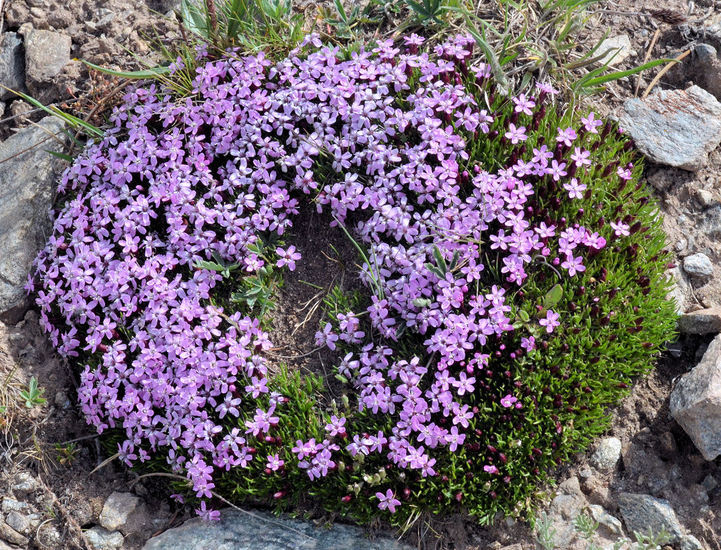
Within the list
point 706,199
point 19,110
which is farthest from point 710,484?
point 19,110

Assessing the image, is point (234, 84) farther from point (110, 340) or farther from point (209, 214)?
point (110, 340)

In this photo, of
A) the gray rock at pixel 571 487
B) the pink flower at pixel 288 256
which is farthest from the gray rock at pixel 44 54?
the gray rock at pixel 571 487

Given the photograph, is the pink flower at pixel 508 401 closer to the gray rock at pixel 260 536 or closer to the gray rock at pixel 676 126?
the gray rock at pixel 260 536

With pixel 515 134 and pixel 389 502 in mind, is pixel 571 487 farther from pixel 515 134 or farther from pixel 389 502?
pixel 515 134

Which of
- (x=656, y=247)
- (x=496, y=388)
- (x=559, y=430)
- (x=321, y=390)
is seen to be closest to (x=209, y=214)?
(x=321, y=390)

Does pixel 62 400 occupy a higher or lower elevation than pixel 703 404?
lower

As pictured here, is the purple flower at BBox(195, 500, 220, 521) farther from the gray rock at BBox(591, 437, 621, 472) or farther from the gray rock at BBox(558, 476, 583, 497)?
the gray rock at BBox(591, 437, 621, 472)
